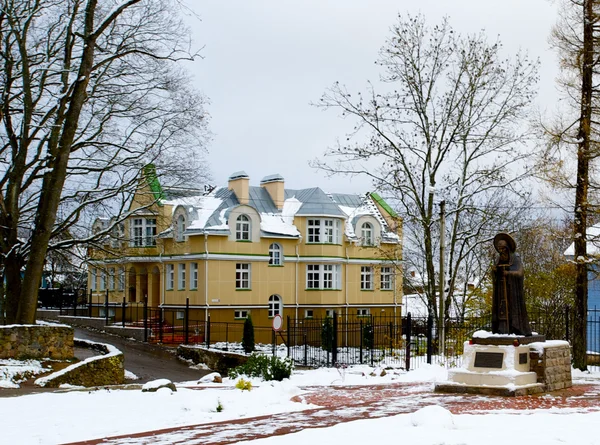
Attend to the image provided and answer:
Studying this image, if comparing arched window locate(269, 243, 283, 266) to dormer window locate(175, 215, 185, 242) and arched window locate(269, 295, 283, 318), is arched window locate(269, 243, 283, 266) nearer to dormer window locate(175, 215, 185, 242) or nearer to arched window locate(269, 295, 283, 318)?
arched window locate(269, 295, 283, 318)

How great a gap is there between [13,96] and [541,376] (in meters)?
17.6

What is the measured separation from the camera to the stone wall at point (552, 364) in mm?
17531

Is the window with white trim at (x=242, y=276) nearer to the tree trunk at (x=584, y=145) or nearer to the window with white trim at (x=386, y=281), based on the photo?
the window with white trim at (x=386, y=281)

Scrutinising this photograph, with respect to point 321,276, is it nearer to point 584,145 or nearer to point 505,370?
point 584,145

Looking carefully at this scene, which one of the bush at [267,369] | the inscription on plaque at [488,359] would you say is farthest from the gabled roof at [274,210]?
the inscription on plaque at [488,359]

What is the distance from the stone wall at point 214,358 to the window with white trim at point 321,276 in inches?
666

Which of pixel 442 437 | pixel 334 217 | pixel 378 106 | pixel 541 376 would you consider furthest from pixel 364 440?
pixel 334 217

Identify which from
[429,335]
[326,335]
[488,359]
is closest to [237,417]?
[488,359]

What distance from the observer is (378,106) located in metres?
29.8

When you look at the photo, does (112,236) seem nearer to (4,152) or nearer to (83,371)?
(4,152)

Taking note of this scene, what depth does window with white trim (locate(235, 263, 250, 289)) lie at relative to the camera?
4522 cm

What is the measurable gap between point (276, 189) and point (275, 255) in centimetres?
437

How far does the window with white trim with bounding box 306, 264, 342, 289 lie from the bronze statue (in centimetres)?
3069

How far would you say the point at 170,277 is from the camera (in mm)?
46875
